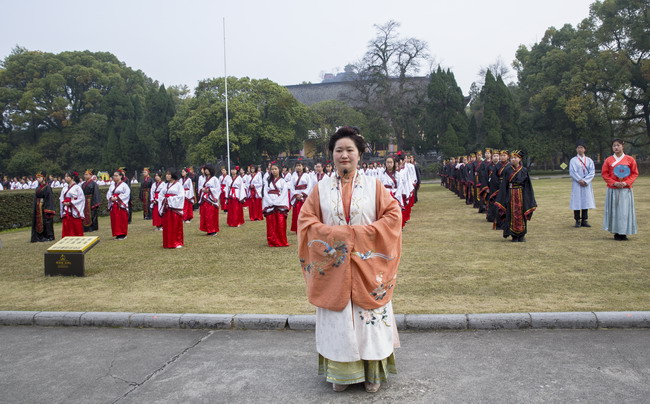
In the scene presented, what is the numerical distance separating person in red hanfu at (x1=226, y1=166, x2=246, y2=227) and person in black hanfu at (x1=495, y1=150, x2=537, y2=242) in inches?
332

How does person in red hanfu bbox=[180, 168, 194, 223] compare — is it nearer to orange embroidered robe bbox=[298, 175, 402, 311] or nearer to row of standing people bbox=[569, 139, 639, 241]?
row of standing people bbox=[569, 139, 639, 241]

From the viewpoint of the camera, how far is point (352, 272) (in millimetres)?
3752

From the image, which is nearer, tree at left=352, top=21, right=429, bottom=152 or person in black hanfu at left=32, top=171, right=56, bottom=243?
person in black hanfu at left=32, top=171, right=56, bottom=243

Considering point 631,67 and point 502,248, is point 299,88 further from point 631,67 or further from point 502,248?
point 502,248

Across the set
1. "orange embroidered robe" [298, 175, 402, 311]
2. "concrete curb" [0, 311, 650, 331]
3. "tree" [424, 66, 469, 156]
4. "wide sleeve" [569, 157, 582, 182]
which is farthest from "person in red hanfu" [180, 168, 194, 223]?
"tree" [424, 66, 469, 156]

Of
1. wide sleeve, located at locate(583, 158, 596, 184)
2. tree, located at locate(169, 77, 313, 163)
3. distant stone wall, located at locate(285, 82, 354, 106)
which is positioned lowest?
wide sleeve, located at locate(583, 158, 596, 184)

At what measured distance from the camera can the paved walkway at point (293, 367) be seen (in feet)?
12.3

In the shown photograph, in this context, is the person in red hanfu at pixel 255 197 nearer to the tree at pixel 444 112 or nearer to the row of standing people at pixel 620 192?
the row of standing people at pixel 620 192

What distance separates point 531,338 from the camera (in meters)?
4.78

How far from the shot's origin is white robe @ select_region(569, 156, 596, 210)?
39.1 feet

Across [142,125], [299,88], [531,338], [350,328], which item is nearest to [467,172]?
[531,338]

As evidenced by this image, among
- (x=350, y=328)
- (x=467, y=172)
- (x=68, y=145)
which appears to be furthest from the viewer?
(x=68, y=145)

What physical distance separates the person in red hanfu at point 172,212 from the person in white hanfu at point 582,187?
934cm

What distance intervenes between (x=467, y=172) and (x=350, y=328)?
18.2 meters
